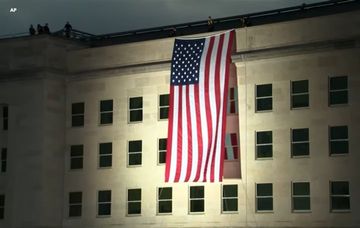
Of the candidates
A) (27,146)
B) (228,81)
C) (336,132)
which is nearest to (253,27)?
(228,81)

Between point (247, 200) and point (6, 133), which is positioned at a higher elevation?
point (6, 133)

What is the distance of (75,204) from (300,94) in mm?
17912

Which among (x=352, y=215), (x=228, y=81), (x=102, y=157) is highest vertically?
(x=228, y=81)

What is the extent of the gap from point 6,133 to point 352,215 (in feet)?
84.6

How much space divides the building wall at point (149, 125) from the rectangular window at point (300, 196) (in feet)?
1.34

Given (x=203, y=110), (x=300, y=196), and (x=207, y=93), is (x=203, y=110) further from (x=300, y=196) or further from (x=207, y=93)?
(x=300, y=196)

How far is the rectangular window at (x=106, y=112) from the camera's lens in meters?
63.6

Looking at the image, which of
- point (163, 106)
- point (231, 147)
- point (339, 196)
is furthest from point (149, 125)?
point (339, 196)

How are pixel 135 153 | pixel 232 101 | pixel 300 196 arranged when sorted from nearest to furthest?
pixel 300 196, pixel 232 101, pixel 135 153

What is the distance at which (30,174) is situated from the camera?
63.4m

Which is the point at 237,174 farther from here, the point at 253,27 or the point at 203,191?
the point at 253,27

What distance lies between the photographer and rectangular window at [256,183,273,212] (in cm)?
5672

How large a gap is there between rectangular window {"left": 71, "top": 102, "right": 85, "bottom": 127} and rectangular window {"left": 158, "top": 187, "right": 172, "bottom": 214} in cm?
815

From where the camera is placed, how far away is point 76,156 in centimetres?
6450
